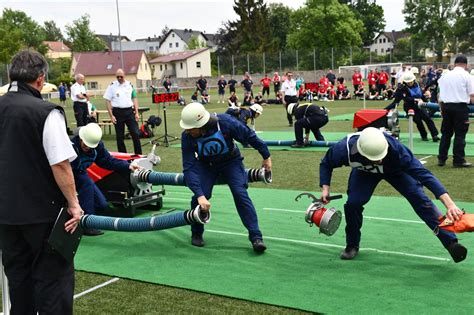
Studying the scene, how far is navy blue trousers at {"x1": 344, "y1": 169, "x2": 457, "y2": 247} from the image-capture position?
594 centimetres

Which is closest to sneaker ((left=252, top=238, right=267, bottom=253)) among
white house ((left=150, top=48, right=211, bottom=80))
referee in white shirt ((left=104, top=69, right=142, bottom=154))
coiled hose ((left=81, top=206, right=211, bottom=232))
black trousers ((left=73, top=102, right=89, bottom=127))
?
coiled hose ((left=81, top=206, right=211, bottom=232))

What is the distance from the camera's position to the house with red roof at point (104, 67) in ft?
265

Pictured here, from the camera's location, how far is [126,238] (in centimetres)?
770

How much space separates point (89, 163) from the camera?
7781mm

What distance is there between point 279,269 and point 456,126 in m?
6.83

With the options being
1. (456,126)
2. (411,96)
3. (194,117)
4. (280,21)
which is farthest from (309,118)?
(280,21)

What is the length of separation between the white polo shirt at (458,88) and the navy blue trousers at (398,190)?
19.8ft

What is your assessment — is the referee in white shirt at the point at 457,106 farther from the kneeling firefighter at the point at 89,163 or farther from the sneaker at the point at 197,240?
the kneeling firefighter at the point at 89,163

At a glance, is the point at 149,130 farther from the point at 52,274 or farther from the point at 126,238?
the point at 52,274

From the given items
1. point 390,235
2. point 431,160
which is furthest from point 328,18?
point 390,235

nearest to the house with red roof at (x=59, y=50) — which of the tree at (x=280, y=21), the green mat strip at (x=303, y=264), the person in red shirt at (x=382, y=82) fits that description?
the tree at (x=280, y=21)

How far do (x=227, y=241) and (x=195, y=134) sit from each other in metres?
1.51

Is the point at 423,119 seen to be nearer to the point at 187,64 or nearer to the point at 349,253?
the point at 349,253

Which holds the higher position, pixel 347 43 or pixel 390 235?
pixel 347 43
